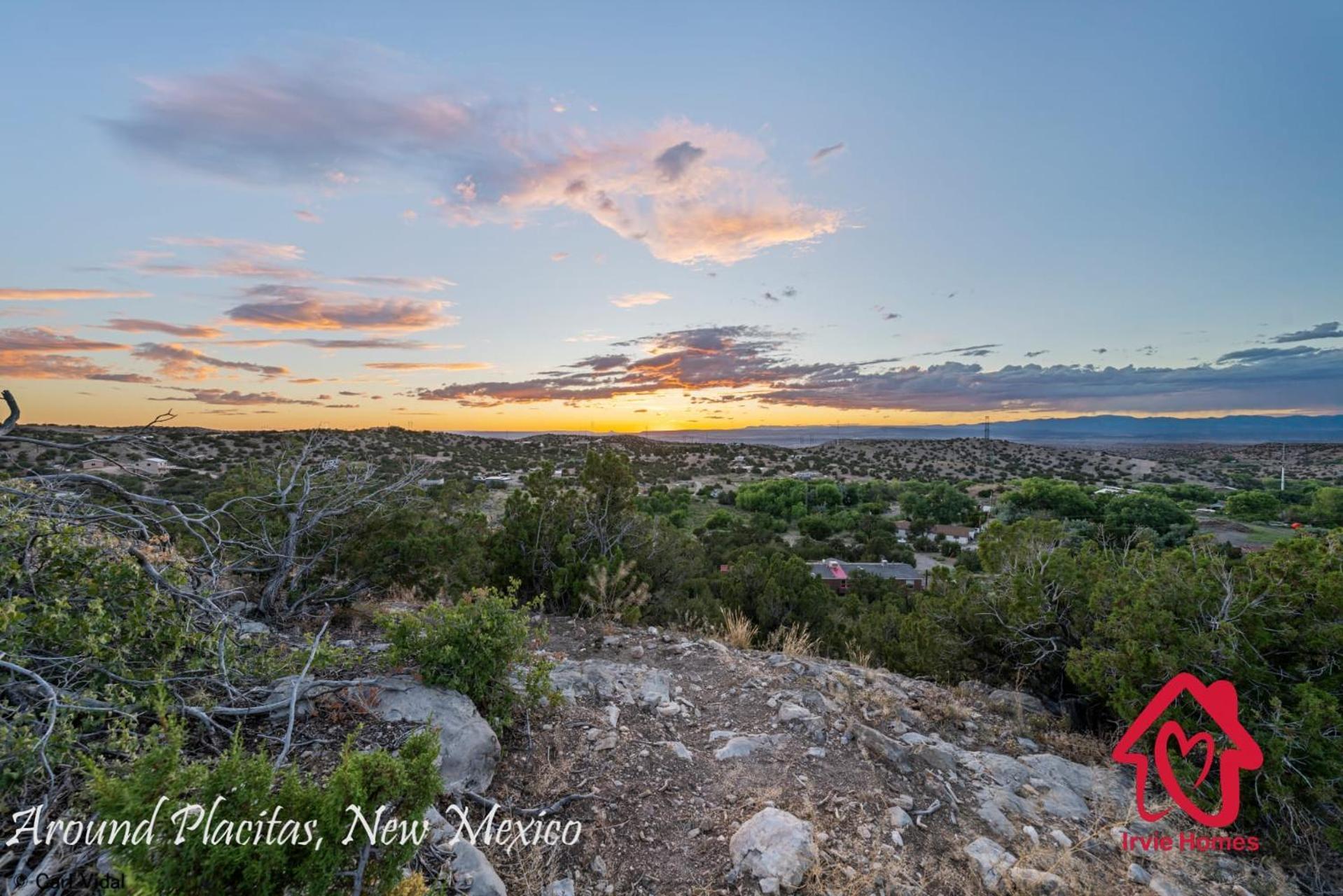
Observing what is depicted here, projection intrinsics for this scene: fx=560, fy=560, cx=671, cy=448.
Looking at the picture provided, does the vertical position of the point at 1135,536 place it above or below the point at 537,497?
below

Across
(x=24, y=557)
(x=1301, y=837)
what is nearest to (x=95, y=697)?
(x=24, y=557)

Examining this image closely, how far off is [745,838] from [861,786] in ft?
3.98

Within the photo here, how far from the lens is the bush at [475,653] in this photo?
434 centimetres

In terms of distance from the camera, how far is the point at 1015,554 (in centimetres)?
786

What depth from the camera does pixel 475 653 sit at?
4.45 m

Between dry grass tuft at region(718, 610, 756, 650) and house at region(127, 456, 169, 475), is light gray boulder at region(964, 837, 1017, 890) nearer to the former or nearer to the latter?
dry grass tuft at region(718, 610, 756, 650)

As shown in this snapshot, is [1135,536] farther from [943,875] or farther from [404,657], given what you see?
[404,657]

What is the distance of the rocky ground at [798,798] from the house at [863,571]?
1650 cm

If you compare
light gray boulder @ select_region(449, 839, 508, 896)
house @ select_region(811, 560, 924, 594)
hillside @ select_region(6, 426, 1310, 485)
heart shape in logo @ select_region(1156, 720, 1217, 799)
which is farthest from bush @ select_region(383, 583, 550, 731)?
hillside @ select_region(6, 426, 1310, 485)

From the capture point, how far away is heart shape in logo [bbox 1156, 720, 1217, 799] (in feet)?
15.4

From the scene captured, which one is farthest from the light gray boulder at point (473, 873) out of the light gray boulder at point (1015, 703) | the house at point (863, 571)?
the house at point (863, 571)

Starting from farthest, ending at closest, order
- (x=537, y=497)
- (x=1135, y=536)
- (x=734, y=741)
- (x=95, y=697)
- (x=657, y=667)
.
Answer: (x=537, y=497) → (x=1135, y=536) → (x=657, y=667) → (x=734, y=741) → (x=95, y=697)

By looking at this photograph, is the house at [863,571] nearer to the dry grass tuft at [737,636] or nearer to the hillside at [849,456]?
the dry grass tuft at [737,636]

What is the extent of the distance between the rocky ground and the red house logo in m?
0.23
